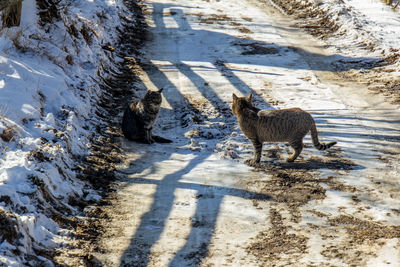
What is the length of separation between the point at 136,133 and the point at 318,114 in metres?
4.13

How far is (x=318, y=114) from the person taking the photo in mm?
10047

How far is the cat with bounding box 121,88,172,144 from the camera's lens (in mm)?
9078

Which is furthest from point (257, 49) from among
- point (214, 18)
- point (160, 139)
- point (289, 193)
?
point (289, 193)

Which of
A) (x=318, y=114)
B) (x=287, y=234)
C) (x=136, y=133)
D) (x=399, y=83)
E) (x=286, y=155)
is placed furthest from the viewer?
(x=399, y=83)

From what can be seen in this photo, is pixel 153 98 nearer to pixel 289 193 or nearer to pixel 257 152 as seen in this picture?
pixel 257 152

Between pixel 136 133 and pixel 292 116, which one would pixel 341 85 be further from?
pixel 136 133

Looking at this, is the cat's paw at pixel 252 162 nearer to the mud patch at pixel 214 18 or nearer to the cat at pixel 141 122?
the cat at pixel 141 122

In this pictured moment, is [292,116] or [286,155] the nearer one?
[292,116]

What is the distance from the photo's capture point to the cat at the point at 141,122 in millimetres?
9078

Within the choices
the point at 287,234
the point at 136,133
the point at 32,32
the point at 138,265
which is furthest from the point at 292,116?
the point at 32,32

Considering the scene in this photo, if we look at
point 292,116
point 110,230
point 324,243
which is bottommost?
point 110,230

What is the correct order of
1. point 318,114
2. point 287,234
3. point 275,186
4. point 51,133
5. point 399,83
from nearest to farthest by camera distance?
point 287,234
point 275,186
point 51,133
point 318,114
point 399,83

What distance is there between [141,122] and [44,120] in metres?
1.99

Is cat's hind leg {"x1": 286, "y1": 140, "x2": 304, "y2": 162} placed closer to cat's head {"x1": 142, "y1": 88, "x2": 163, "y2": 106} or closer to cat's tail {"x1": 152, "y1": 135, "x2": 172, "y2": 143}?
cat's tail {"x1": 152, "y1": 135, "x2": 172, "y2": 143}
